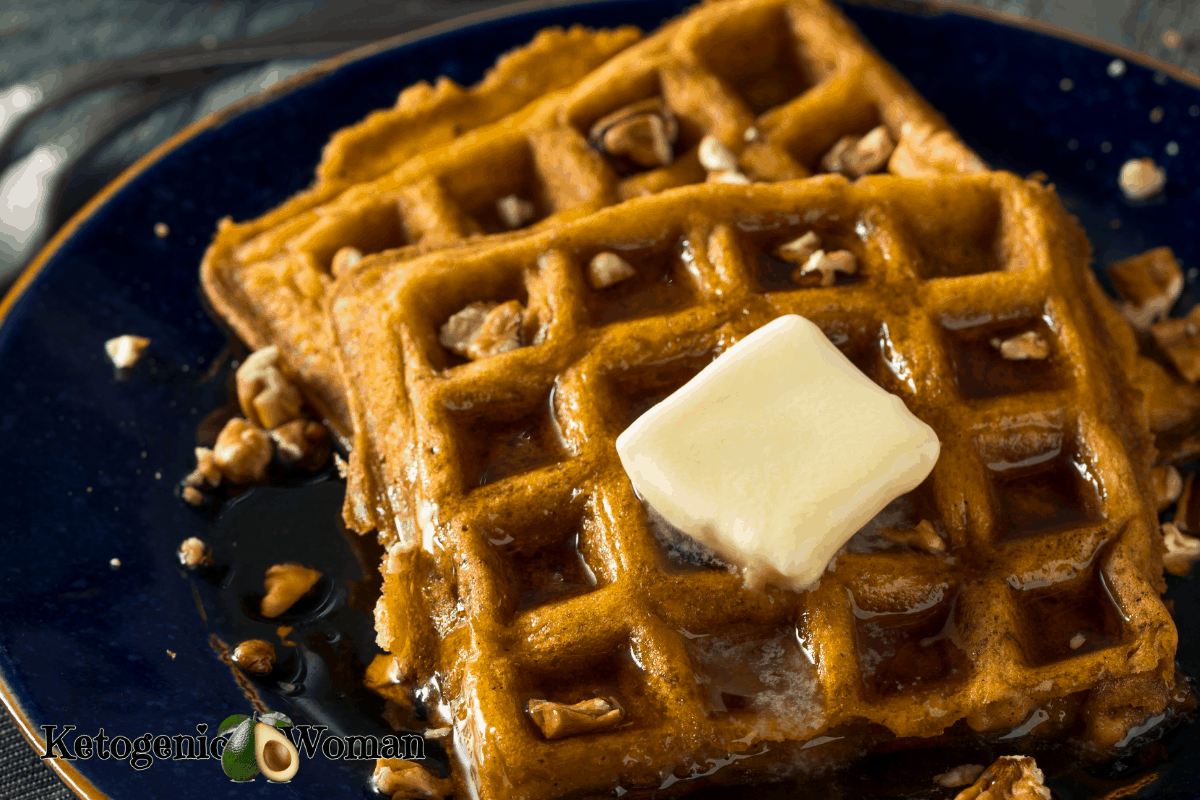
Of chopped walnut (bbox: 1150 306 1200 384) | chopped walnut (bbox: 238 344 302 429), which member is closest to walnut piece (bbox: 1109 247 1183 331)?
chopped walnut (bbox: 1150 306 1200 384)

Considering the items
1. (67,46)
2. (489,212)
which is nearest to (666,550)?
(489,212)

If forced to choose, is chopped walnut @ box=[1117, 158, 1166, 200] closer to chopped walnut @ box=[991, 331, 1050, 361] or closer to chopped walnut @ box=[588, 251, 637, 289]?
chopped walnut @ box=[991, 331, 1050, 361]

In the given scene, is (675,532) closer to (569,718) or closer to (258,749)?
(569,718)

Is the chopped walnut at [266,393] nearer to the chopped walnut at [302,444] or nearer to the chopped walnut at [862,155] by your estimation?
the chopped walnut at [302,444]

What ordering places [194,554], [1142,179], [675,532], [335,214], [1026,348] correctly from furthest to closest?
[1142,179] < [335,214] < [194,554] < [1026,348] < [675,532]

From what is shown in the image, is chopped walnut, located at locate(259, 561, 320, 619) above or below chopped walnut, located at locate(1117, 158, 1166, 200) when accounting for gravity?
below

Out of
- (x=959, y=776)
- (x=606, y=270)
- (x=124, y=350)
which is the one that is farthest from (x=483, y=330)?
(x=959, y=776)

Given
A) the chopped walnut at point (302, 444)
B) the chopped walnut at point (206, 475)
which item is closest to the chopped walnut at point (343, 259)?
the chopped walnut at point (302, 444)
